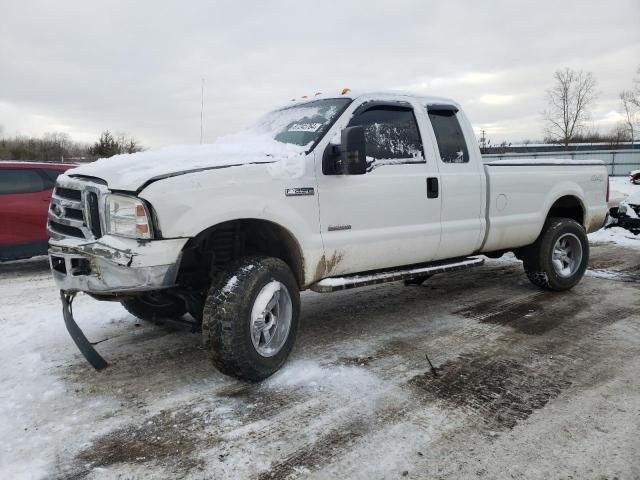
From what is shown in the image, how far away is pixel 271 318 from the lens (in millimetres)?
3602

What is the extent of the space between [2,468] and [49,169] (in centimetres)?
616

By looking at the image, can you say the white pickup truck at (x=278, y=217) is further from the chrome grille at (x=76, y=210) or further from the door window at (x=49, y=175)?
the door window at (x=49, y=175)

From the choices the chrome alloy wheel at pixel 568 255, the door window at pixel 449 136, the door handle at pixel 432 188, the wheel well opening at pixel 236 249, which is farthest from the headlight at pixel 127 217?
the chrome alloy wheel at pixel 568 255

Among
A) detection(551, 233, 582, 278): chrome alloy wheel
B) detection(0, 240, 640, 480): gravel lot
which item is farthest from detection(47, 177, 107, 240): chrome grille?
detection(551, 233, 582, 278): chrome alloy wheel

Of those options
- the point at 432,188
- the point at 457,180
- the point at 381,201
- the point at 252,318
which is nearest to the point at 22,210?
the point at 252,318

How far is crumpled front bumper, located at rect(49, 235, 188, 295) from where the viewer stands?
9.98ft

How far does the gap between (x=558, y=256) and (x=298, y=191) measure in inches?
154

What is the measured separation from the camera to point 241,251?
3.74 meters

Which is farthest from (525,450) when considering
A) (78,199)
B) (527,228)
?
(527,228)

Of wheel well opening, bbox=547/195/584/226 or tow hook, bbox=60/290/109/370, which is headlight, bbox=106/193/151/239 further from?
wheel well opening, bbox=547/195/584/226

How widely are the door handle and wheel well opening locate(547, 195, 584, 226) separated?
87.5 inches

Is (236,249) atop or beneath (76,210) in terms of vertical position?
beneath

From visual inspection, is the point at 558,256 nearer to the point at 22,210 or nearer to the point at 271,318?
the point at 271,318

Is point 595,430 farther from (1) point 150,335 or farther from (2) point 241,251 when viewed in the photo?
(1) point 150,335
